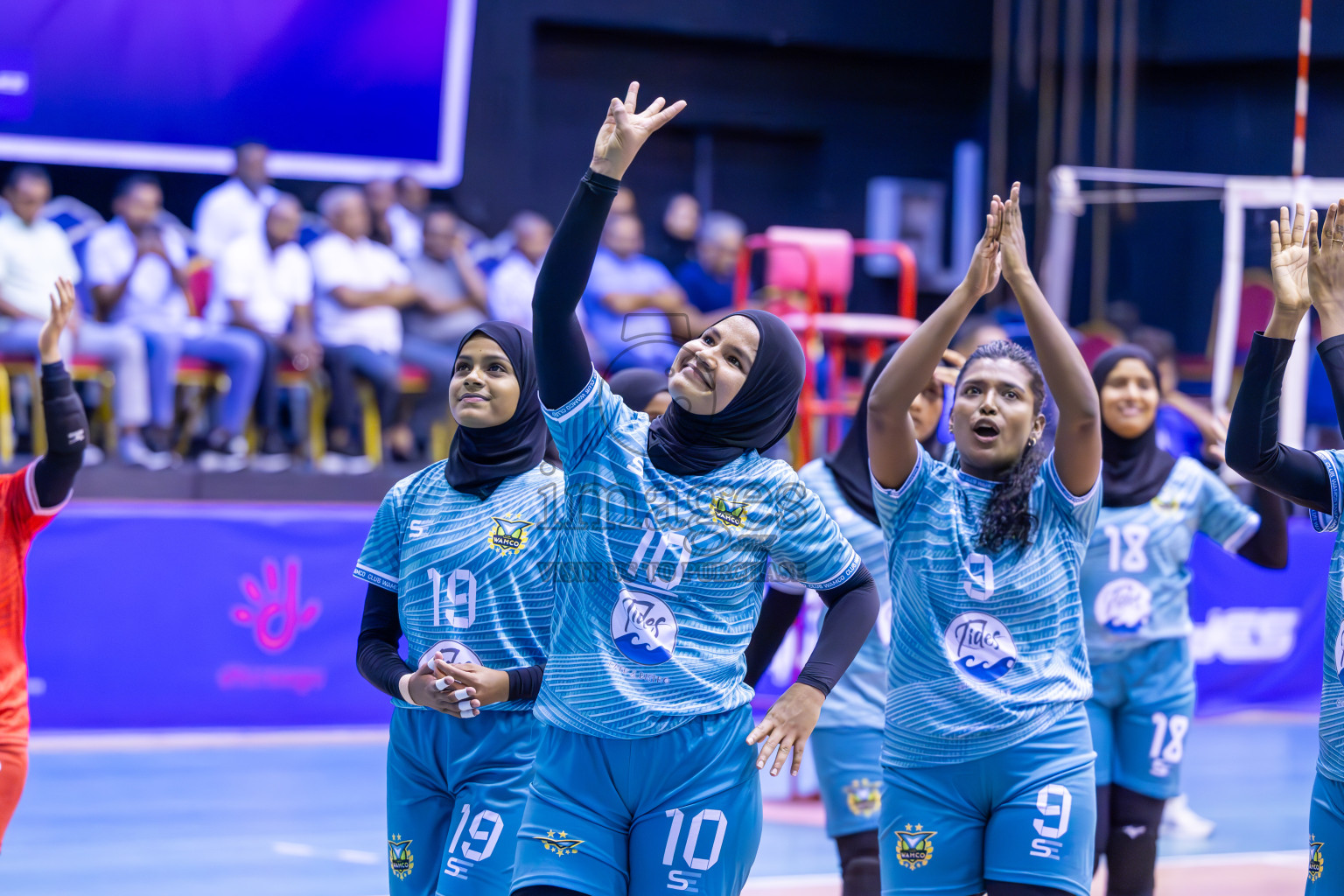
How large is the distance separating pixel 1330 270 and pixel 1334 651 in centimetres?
78

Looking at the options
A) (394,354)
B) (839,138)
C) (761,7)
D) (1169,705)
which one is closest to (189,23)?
(394,354)

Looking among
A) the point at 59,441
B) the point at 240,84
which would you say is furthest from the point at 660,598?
the point at 240,84

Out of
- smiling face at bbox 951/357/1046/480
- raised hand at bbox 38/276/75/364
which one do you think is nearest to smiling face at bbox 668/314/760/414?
smiling face at bbox 951/357/1046/480

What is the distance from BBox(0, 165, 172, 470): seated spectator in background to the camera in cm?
782

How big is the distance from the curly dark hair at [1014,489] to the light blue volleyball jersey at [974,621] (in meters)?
0.02

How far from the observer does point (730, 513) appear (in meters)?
2.71

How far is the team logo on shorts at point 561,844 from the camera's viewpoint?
2578 millimetres

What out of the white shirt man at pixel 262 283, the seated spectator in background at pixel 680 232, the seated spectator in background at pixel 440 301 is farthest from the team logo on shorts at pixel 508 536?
the seated spectator in background at pixel 680 232

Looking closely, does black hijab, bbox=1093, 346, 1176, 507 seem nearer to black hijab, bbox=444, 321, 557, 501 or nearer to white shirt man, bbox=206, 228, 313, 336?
black hijab, bbox=444, 321, 557, 501

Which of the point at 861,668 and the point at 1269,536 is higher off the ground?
the point at 1269,536

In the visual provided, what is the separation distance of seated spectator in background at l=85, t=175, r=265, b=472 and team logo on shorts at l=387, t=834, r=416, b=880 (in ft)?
16.6

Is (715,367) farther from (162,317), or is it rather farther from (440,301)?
(440,301)

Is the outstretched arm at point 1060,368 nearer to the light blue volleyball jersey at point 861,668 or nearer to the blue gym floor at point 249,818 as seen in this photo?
the light blue volleyball jersey at point 861,668

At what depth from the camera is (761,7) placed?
1207 centimetres
